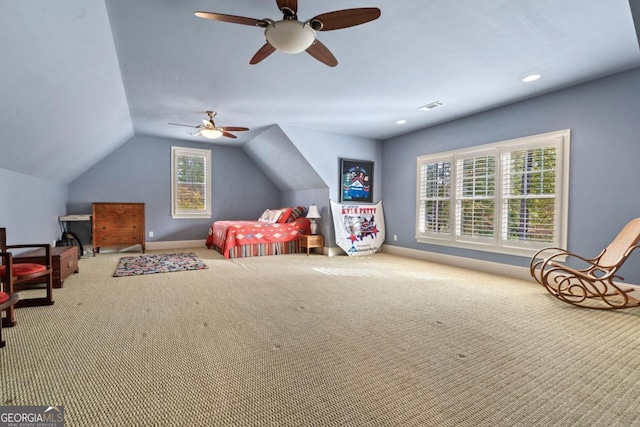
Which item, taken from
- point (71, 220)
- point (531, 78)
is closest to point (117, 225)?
point (71, 220)

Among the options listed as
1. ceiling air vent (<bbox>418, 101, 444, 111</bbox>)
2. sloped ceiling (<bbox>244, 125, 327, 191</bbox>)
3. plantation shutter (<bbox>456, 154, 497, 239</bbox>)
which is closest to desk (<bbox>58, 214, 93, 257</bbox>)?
sloped ceiling (<bbox>244, 125, 327, 191</bbox>)

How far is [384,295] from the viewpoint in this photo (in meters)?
3.32

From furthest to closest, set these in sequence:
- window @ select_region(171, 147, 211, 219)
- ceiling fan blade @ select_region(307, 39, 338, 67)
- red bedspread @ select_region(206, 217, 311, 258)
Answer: window @ select_region(171, 147, 211, 219) < red bedspread @ select_region(206, 217, 311, 258) < ceiling fan blade @ select_region(307, 39, 338, 67)

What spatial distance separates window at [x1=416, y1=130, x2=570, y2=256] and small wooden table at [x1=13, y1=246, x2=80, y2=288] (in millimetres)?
5534

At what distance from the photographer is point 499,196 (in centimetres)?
440

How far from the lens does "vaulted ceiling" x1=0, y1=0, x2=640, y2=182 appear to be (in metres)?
2.22

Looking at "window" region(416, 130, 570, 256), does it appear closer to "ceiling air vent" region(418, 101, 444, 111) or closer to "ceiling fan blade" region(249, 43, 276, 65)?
"ceiling air vent" region(418, 101, 444, 111)

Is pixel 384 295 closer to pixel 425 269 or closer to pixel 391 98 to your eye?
pixel 425 269

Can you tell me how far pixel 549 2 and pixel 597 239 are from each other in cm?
283

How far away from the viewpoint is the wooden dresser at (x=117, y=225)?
569cm

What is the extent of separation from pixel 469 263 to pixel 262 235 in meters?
3.84

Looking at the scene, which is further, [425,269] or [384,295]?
[425,269]

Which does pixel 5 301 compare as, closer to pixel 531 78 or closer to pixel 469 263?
pixel 531 78

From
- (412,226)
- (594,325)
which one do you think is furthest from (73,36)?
(412,226)
